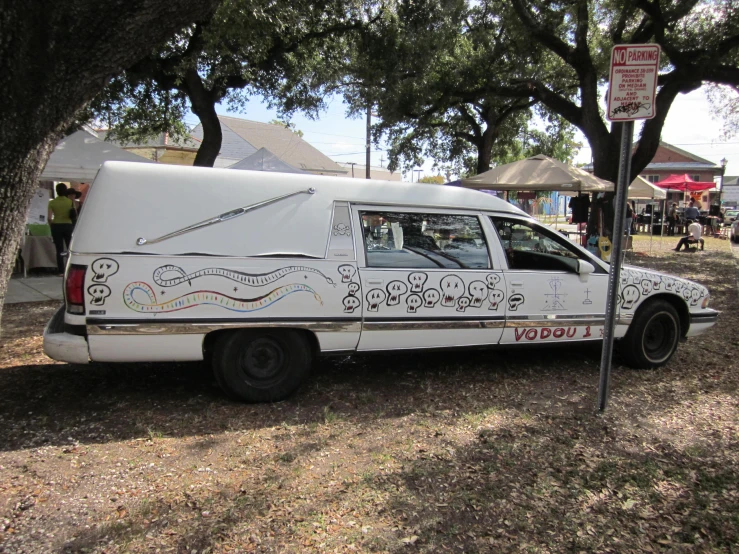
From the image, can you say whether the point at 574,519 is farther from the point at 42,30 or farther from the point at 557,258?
the point at 42,30

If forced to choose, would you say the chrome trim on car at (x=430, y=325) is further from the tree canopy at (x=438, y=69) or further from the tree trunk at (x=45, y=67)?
the tree canopy at (x=438, y=69)

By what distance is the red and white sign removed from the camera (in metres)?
3.96

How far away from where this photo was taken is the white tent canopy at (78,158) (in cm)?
1062

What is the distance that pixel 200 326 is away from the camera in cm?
411

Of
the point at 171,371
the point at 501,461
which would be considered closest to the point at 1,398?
the point at 171,371

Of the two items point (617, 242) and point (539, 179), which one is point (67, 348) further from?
point (539, 179)

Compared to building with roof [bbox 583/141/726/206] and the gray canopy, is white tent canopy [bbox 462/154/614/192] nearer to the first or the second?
the gray canopy

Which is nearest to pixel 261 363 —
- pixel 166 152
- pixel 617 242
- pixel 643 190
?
pixel 617 242

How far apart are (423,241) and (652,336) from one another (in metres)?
2.74

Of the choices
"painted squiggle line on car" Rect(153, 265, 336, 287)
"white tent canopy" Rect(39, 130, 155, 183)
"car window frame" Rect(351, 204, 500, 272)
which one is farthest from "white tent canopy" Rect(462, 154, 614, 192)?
"painted squiggle line on car" Rect(153, 265, 336, 287)

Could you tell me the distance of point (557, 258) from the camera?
5.39 m

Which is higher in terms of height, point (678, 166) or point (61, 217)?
point (678, 166)

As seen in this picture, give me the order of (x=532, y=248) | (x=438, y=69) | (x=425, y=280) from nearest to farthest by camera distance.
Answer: (x=425, y=280) < (x=532, y=248) < (x=438, y=69)

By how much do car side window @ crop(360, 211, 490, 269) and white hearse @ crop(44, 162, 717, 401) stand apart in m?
0.01
